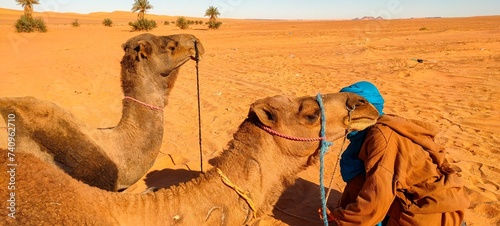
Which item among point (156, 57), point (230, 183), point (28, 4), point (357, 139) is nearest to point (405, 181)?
point (357, 139)

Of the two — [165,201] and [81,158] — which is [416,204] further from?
[81,158]

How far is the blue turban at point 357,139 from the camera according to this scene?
3.18 m

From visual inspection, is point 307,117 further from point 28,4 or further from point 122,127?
point 28,4

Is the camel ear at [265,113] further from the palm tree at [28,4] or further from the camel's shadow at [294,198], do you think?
the palm tree at [28,4]

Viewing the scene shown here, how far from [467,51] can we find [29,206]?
766 inches

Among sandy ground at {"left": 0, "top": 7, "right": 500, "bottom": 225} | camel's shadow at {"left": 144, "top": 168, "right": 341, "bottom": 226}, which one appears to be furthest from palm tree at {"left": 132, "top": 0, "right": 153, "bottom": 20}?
camel's shadow at {"left": 144, "top": 168, "right": 341, "bottom": 226}

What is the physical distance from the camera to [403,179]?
9.22ft

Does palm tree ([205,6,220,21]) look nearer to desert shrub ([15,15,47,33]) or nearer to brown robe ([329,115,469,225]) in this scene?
desert shrub ([15,15,47,33])

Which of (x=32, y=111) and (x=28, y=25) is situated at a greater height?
(x=28, y=25)

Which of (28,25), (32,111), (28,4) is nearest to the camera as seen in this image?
(32,111)

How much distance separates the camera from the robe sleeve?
2752 millimetres

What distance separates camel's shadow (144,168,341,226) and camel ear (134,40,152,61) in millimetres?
1582

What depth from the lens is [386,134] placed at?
2.81 m

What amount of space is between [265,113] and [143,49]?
2.58 m
